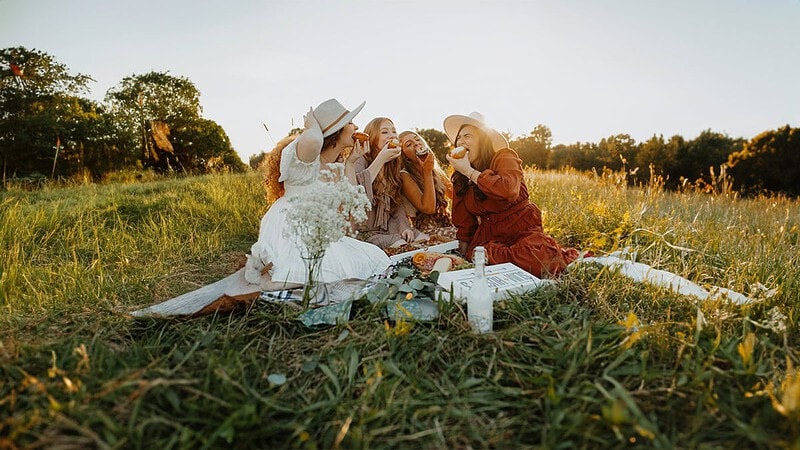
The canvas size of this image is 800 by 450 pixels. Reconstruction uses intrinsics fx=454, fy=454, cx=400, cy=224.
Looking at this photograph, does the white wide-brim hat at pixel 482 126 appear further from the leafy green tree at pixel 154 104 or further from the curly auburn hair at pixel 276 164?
the leafy green tree at pixel 154 104

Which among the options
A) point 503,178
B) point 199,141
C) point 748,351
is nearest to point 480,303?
point 748,351

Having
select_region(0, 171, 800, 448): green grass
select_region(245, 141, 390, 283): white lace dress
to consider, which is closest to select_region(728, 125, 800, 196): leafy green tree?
select_region(0, 171, 800, 448): green grass

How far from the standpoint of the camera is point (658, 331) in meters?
2.21

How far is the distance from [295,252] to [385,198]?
7.05ft

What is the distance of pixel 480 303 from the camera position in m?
2.37

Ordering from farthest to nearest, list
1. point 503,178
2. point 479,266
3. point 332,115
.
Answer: point 503,178, point 332,115, point 479,266

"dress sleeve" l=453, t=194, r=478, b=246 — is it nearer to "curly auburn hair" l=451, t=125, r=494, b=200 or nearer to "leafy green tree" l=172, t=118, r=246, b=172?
"curly auburn hair" l=451, t=125, r=494, b=200

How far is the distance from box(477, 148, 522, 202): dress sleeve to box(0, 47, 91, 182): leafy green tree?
13.3m

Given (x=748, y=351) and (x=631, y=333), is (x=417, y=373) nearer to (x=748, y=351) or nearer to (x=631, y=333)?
(x=631, y=333)

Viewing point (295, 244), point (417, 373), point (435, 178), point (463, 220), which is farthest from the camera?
point (435, 178)

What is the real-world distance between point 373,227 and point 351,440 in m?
3.65

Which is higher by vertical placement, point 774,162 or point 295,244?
point 774,162

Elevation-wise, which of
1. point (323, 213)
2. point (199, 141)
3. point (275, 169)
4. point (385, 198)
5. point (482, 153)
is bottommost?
point (385, 198)

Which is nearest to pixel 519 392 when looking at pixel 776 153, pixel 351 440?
pixel 351 440
